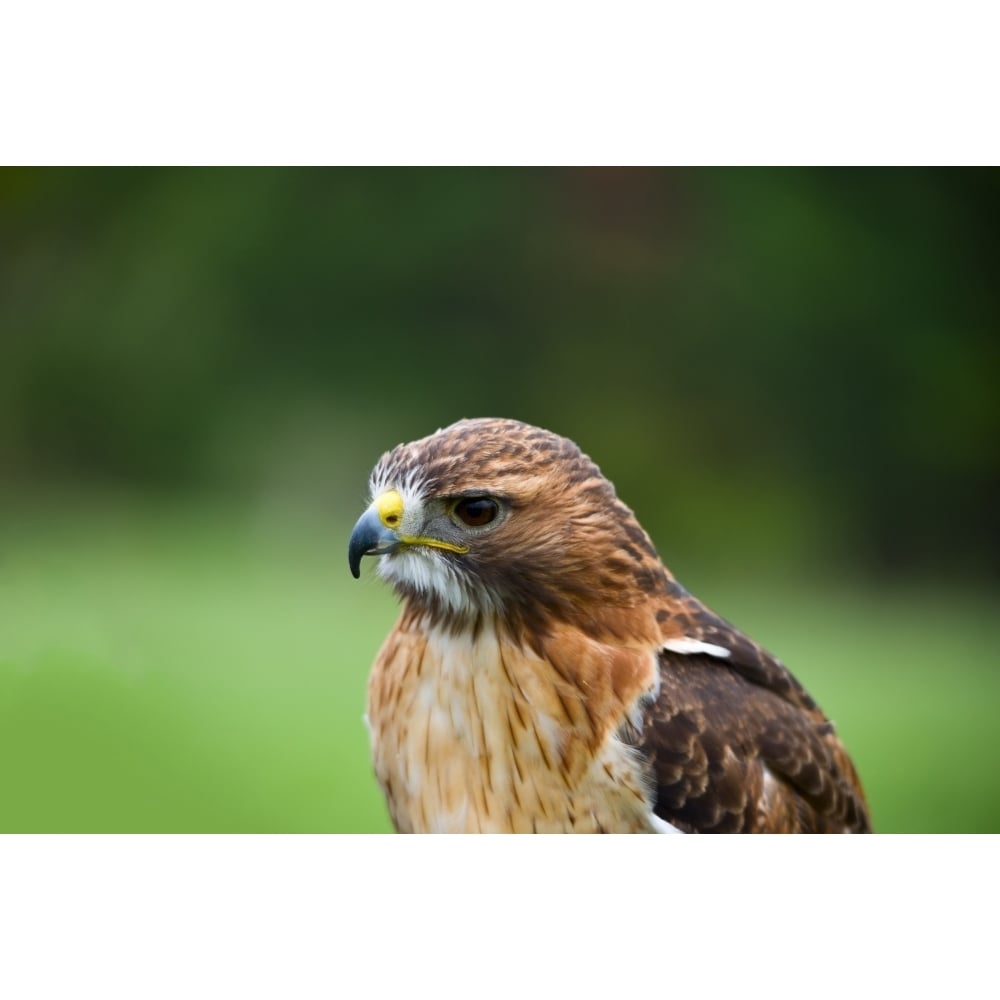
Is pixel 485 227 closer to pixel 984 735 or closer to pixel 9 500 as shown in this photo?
pixel 9 500

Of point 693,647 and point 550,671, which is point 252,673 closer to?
point 550,671

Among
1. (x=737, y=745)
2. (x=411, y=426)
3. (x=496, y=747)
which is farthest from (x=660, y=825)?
(x=411, y=426)

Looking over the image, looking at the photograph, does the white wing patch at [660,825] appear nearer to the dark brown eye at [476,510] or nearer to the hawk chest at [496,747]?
the hawk chest at [496,747]

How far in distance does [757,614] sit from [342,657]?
3.41 ft

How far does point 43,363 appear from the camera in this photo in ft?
9.73

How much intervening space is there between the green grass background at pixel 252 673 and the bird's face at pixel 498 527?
68 cm

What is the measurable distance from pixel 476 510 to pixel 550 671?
0.32m

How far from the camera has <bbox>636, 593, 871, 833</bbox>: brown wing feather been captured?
7.04ft

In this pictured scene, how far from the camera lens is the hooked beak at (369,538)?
204 cm

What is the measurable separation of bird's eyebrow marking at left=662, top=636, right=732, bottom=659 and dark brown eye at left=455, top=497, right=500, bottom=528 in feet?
1.31

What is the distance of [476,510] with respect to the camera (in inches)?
81.8

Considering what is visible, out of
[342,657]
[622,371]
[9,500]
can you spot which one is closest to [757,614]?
[622,371]

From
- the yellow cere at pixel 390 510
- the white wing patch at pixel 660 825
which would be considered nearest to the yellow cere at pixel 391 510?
the yellow cere at pixel 390 510
